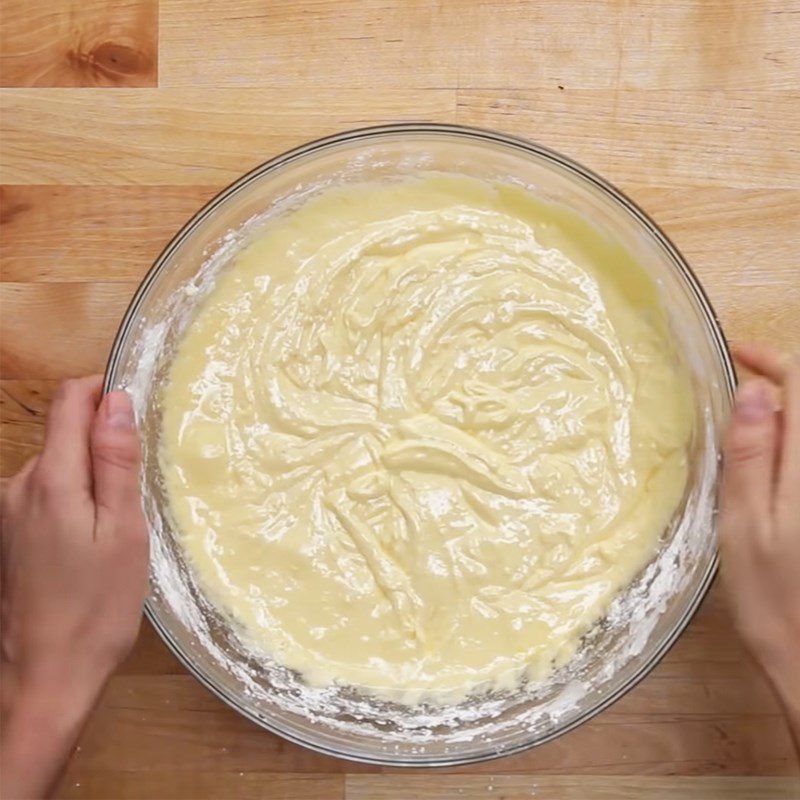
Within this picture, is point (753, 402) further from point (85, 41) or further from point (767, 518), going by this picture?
point (85, 41)

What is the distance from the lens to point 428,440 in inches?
62.2

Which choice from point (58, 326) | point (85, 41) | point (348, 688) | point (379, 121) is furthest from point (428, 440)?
point (85, 41)

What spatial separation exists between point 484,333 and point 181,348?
51cm

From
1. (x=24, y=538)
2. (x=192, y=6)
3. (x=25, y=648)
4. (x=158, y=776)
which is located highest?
(x=192, y=6)

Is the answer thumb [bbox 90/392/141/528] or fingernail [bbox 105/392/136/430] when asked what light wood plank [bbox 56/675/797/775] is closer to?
thumb [bbox 90/392/141/528]

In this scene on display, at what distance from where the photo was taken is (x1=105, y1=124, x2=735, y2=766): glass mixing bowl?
1.51m

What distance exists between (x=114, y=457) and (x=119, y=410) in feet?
0.24

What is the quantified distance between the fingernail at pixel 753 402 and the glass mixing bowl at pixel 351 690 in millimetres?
31

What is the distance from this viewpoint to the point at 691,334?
1.56 metres

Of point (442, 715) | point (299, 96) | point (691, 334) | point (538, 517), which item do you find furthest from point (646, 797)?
point (299, 96)

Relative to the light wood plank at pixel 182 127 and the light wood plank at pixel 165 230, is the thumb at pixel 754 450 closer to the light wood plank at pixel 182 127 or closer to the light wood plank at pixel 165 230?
the light wood plank at pixel 165 230

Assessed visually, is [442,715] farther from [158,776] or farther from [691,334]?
[691,334]

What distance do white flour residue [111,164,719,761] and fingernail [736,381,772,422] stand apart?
0.34 ft

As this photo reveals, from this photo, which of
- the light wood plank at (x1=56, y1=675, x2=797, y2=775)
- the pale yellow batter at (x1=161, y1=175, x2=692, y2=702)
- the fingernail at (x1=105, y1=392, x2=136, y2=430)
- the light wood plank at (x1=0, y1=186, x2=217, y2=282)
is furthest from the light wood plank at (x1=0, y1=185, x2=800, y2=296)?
the light wood plank at (x1=56, y1=675, x2=797, y2=775)
